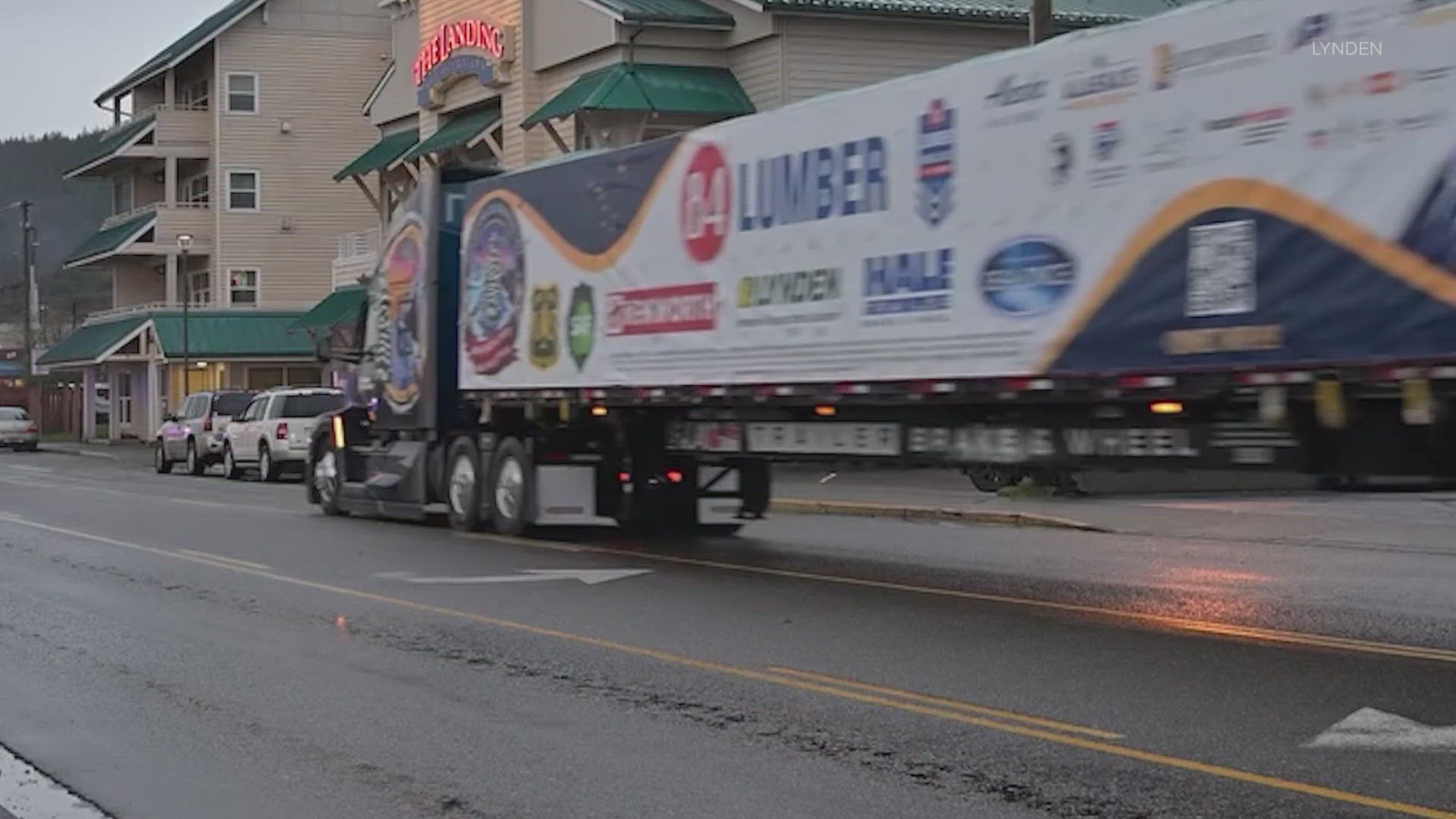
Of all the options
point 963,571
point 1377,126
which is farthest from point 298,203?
point 1377,126

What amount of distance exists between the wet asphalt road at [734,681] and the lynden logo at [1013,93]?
335 cm

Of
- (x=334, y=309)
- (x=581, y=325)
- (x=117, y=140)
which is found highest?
(x=117, y=140)

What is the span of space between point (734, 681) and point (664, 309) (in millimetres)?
6204

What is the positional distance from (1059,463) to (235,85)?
5139cm

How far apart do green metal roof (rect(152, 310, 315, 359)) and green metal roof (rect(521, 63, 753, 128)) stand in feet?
80.2

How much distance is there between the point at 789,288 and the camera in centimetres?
1383

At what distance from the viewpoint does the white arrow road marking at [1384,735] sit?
766 centimetres

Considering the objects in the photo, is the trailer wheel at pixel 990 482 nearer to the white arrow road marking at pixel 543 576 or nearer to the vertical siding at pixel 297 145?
the white arrow road marking at pixel 543 576

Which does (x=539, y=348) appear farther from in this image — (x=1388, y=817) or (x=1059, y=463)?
(x=1388, y=817)

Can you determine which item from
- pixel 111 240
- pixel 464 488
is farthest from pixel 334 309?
pixel 464 488

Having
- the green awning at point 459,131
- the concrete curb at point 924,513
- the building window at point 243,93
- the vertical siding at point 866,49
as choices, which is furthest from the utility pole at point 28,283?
the concrete curb at point 924,513

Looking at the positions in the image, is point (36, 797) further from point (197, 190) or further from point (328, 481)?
point (197, 190)

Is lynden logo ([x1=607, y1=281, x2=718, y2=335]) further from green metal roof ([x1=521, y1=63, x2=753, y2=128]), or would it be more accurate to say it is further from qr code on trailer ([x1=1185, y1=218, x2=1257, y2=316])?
green metal roof ([x1=521, y1=63, x2=753, y2=128])

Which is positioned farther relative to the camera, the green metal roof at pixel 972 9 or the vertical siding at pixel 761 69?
the vertical siding at pixel 761 69
